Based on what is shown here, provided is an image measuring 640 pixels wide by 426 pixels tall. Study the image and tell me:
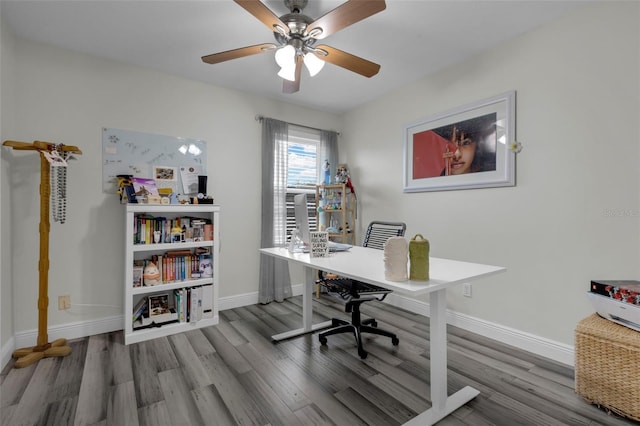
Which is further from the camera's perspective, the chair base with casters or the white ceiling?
the chair base with casters

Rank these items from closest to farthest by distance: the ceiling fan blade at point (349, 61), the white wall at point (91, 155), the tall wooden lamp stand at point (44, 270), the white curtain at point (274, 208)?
the ceiling fan blade at point (349, 61)
the tall wooden lamp stand at point (44, 270)
the white wall at point (91, 155)
the white curtain at point (274, 208)

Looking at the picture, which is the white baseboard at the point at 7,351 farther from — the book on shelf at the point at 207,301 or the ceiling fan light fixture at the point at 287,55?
the ceiling fan light fixture at the point at 287,55

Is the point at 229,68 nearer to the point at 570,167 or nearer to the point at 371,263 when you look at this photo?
the point at 371,263

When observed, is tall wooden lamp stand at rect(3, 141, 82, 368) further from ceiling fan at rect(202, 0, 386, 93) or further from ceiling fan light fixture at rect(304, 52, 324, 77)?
ceiling fan light fixture at rect(304, 52, 324, 77)

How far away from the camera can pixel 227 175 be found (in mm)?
3258

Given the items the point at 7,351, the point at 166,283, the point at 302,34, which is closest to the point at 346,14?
the point at 302,34

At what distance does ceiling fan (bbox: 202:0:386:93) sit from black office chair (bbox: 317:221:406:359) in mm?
1303

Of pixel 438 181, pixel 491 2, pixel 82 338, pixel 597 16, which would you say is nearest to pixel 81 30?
pixel 82 338

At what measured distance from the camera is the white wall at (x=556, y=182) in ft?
6.04

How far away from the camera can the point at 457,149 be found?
2.73 metres

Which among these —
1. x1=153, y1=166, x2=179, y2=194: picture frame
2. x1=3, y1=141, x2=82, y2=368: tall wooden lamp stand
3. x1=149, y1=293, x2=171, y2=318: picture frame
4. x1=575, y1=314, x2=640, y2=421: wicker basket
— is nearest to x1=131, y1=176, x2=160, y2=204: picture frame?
x1=153, y1=166, x2=179, y2=194: picture frame

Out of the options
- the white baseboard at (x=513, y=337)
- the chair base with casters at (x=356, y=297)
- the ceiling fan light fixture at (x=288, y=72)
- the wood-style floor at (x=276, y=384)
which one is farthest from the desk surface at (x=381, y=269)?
the ceiling fan light fixture at (x=288, y=72)

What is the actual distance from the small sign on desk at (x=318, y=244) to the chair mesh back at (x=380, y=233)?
73 centimetres

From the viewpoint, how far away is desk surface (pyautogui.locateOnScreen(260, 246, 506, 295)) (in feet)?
4.27
